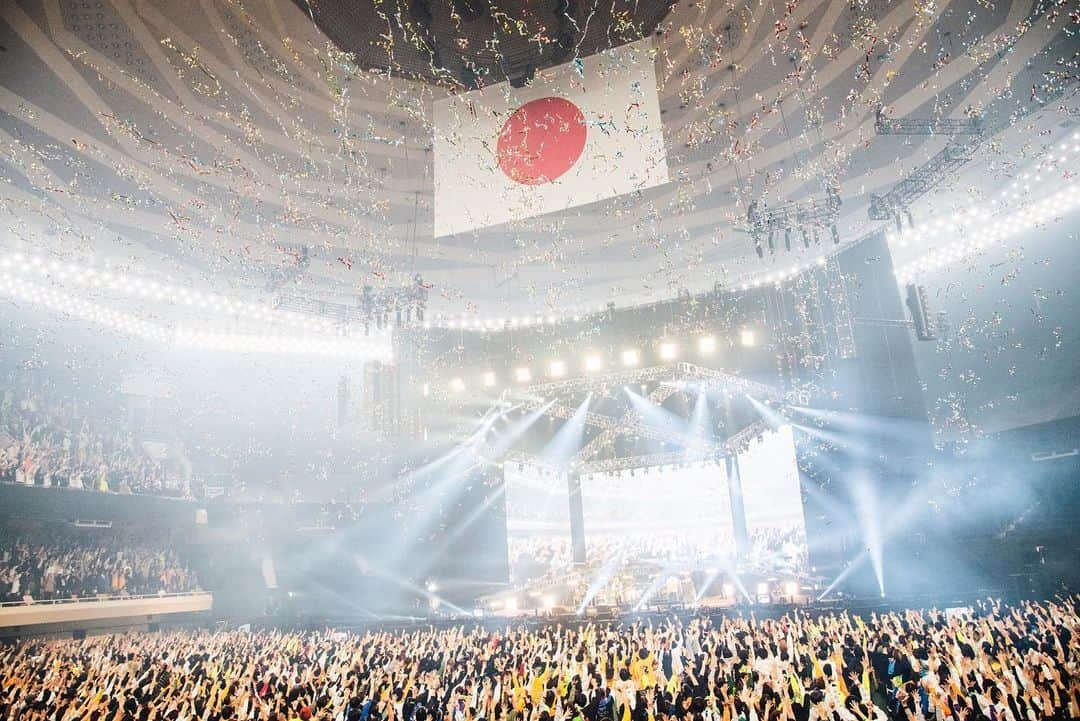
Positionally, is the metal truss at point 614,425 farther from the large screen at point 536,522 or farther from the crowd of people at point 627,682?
the crowd of people at point 627,682

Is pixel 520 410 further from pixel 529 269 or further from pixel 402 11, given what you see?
pixel 402 11

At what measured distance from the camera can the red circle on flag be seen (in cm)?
1008

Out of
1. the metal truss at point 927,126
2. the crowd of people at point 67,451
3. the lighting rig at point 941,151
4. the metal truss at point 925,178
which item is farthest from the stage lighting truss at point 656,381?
the crowd of people at point 67,451

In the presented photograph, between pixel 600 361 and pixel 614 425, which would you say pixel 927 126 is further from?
pixel 614 425

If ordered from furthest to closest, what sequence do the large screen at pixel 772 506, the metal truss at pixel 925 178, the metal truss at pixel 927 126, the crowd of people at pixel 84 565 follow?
the large screen at pixel 772 506 < the crowd of people at pixel 84 565 < the metal truss at pixel 925 178 < the metal truss at pixel 927 126

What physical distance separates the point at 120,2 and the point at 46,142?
5.63 meters

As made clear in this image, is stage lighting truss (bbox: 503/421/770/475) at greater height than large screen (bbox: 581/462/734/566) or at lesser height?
greater

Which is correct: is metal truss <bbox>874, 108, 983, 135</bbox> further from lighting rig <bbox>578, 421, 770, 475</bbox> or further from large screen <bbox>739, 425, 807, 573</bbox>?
lighting rig <bbox>578, 421, 770, 475</bbox>


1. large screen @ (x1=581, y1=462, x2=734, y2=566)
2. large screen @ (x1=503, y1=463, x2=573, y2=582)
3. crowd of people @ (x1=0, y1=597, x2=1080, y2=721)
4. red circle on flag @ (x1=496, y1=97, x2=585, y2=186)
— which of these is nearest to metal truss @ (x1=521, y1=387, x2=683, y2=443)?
large screen @ (x1=581, y1=462, x2=734, y2=566)

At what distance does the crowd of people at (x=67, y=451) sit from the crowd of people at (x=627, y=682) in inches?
372

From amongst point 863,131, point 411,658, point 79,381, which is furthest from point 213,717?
point 79,381

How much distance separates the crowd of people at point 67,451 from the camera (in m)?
19.0

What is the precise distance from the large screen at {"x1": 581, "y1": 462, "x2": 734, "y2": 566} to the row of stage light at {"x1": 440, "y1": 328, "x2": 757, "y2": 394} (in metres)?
6.84

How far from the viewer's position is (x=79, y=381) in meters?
24.1
